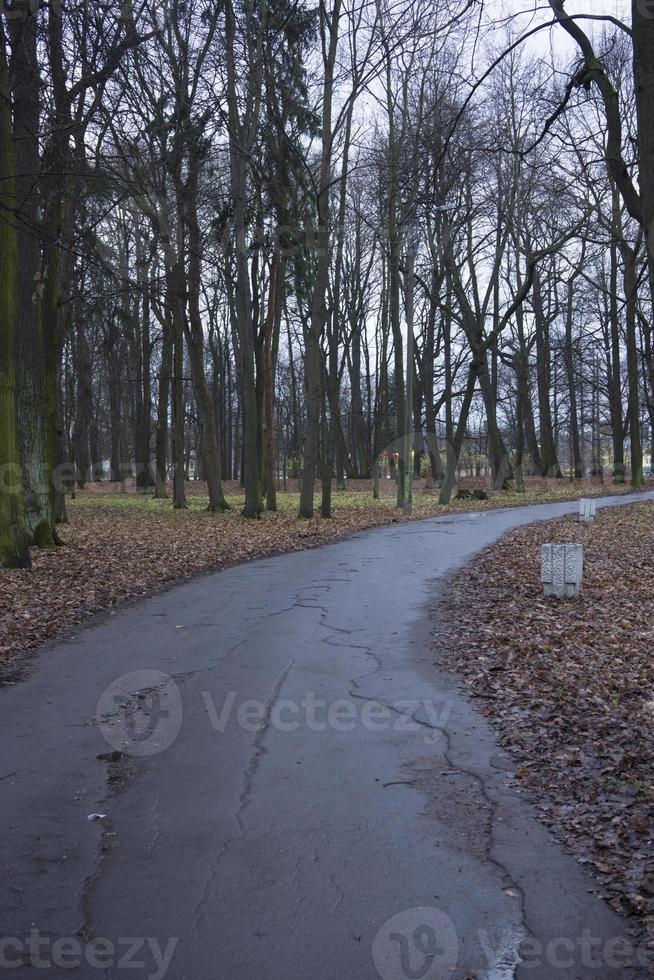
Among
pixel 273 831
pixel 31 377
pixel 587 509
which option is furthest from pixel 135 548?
pixel 273 831

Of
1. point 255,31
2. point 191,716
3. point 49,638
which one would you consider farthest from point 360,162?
point 191,716

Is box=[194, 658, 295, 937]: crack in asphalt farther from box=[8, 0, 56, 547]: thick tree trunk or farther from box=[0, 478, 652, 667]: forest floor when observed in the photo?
box=[8, 0, 56, 547]: thick tree trunk

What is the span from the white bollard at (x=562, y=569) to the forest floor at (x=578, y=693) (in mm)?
218

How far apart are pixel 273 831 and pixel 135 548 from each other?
1343 cm

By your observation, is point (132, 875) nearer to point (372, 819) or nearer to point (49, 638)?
point (372, 819)

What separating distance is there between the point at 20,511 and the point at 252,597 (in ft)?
13.6

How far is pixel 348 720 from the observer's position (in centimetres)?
682

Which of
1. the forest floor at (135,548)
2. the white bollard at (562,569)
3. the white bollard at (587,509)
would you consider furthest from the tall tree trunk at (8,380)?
the white bollard at (587,509)

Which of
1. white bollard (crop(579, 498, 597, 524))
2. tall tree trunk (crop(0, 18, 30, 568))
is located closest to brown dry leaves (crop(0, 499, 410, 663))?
tall tree trunk (crop(0, 18, 30, 568))

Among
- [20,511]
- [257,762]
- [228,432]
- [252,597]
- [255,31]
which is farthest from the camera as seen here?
[228,432]

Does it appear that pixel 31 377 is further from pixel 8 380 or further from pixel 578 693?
pixel 578 693

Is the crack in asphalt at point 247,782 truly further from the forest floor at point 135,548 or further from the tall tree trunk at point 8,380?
the tall tree trunk at point 8,380

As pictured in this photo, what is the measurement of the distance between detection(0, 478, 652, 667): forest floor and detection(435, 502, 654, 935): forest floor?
4.74 metres

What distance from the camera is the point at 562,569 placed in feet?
39.8
